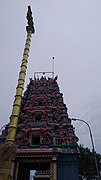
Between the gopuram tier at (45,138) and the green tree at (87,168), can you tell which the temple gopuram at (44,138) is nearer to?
the gopuram tier at (45,138)

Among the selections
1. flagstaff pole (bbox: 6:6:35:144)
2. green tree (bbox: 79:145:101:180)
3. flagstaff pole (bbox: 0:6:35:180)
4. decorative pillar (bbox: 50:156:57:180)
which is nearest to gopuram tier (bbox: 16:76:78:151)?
Answer: decorative pillar (bbox: 50:156:57:180)

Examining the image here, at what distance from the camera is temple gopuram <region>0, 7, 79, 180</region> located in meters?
22.5

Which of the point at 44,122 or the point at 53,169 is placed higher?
the point at 44,122

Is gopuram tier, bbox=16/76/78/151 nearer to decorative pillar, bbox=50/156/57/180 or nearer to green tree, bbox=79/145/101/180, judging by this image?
decorative pillar, bbox=50/156/57/180

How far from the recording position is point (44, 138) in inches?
1005

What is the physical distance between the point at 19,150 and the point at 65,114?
9.70m

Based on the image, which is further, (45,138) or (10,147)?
(45,138)

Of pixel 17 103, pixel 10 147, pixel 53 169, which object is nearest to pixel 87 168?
pixel 53 169

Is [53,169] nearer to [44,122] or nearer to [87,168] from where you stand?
[44,122]

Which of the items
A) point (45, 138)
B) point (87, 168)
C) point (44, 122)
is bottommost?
point (87, 168)

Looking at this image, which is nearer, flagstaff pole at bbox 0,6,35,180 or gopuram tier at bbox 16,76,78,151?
flagstaff pole at bbox 0,6,35,180

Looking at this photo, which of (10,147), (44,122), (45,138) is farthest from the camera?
(44,122)

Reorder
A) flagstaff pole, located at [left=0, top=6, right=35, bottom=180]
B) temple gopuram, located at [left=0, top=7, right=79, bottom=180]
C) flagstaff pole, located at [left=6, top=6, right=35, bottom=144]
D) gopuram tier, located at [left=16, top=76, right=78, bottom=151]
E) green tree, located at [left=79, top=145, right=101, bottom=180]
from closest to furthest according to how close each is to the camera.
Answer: flagstaff pole, located at [left=0, top=6, right=35, bottom=180]
flagstaff pole, located at [left=6, top=6, right=35, bottom=144]
temple gopuram, located at [left=0, top=7, right=79, bottom=180]
gopuram tier, located at [left=16, top=76, right=78, bottom=151]
green tree, located at [left=79, top=145, right=101, bottom=180]

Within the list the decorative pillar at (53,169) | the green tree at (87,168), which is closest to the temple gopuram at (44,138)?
the decorative pillar at (53,169)
